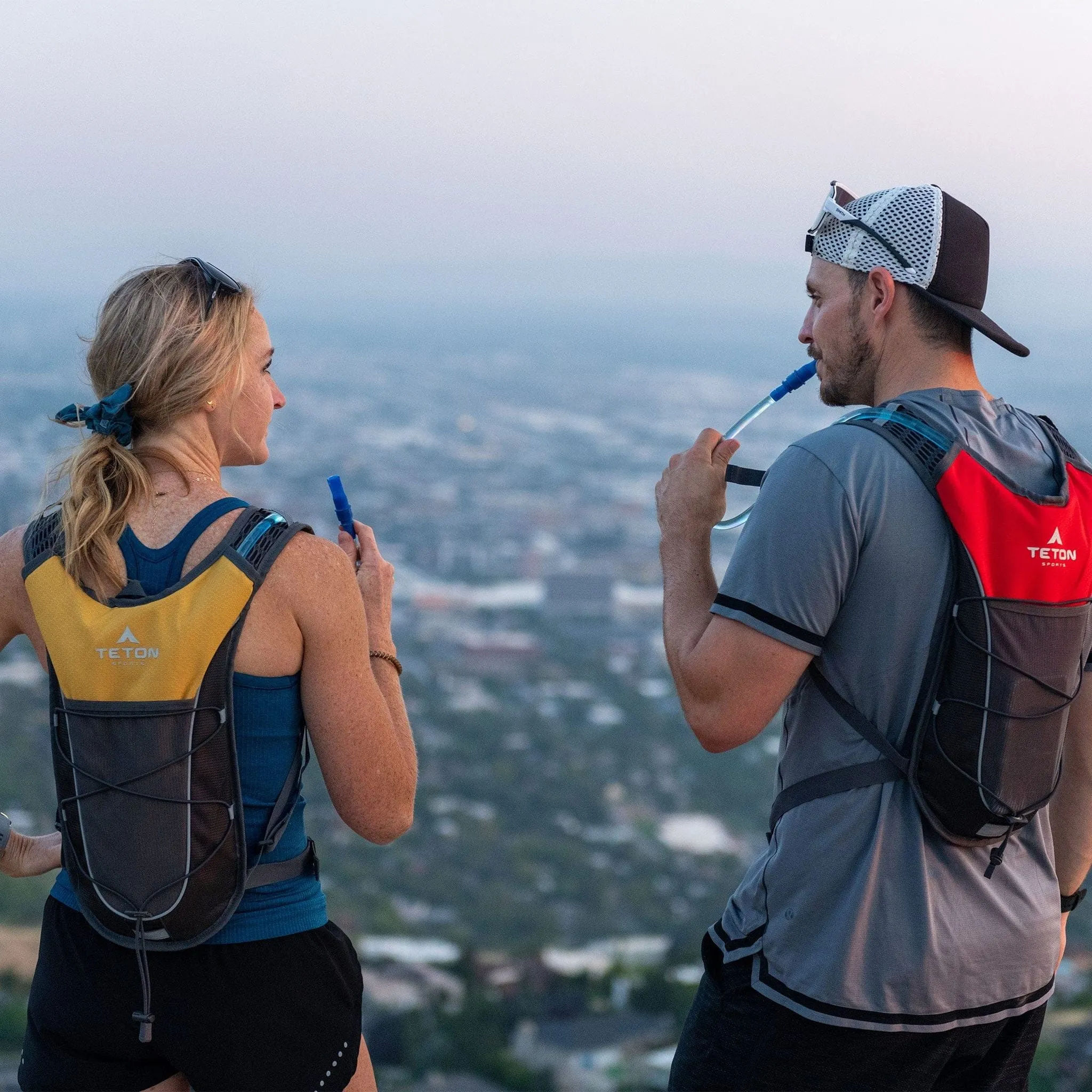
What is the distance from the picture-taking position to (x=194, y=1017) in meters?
1.60

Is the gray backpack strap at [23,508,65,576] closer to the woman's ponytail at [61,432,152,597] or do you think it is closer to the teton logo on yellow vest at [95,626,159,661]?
the woman's ponytail at [61,432,152,597]

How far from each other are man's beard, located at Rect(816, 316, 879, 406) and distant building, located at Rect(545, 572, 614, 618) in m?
25.0

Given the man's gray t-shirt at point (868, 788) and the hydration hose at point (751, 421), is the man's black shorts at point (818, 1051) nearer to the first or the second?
the man's gray t-shirt at point (868, 788)

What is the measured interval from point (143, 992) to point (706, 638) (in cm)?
86

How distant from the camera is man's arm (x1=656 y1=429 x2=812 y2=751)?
5.33ft

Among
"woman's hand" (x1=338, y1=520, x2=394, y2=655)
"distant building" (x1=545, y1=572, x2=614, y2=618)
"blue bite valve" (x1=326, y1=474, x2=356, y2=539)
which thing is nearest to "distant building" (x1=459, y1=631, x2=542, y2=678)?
"distant building" (x1=545, y1=572, x2=614, y2=618)

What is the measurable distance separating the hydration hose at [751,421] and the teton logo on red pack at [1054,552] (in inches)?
15.0

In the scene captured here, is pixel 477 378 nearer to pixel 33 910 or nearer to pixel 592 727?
pixel 592 727

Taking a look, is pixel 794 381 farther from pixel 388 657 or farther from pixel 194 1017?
pixel 194 1017

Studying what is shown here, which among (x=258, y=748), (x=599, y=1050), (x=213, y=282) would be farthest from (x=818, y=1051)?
(x=599, y=1050)

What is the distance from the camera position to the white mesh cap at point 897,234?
174cm

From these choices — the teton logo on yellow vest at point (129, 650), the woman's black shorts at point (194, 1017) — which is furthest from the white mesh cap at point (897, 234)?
the woman's black shorts at point (194, 1017)

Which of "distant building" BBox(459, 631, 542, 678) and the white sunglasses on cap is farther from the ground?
the white sunglasses on cap

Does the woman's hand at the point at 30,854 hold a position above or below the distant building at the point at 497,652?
above
